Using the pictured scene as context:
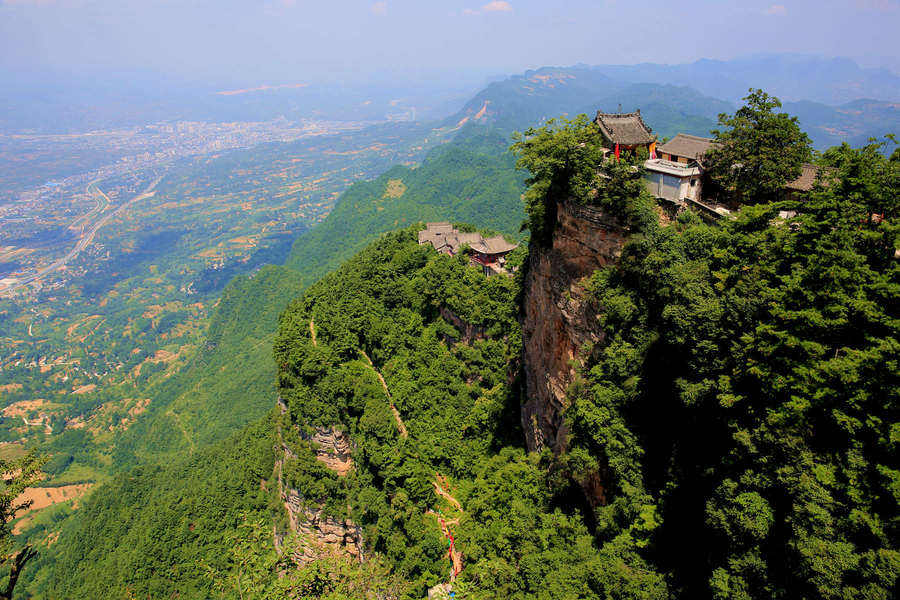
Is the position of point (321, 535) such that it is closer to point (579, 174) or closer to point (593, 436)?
point (593, 436)

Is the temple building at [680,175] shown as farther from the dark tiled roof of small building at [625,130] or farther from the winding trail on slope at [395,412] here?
the winding trail on slope at [395,412]

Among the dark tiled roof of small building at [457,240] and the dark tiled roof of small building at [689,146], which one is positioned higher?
the dark tiled roof of small building at [689,146]

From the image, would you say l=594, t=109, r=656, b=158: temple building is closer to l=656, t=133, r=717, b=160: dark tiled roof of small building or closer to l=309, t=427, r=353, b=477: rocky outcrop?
l=656, t=133, r=717, b=160: dark tiled roof of small building

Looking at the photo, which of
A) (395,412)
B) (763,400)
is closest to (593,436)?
(763,400)

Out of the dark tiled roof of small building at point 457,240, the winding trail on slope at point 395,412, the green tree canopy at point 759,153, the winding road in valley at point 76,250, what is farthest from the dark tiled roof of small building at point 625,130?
the winding road in valley at point 76,250

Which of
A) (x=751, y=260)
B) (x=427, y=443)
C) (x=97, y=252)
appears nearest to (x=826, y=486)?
(x=751, y=260)

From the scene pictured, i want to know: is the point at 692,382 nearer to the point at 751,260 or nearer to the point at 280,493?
the point at 751,260
